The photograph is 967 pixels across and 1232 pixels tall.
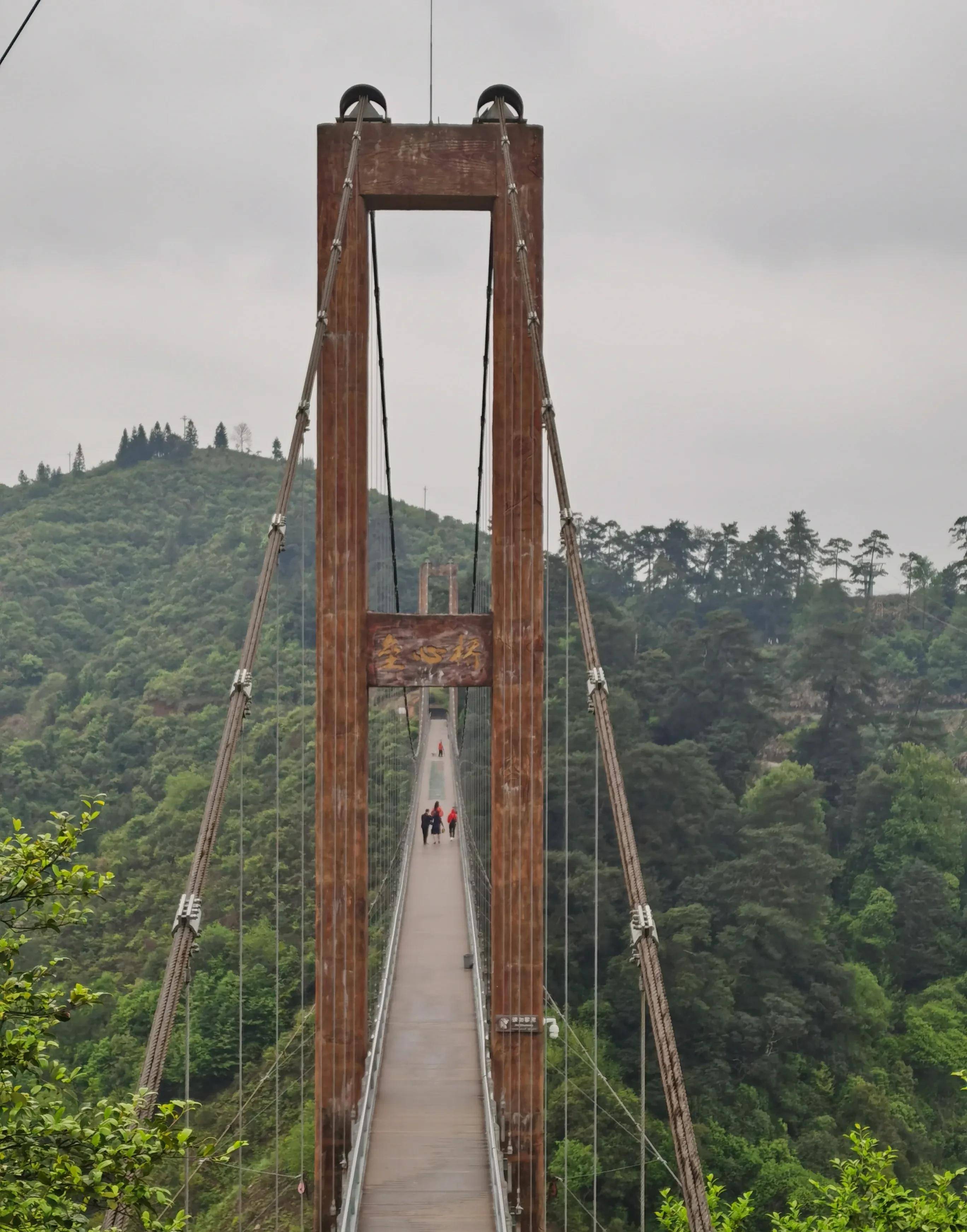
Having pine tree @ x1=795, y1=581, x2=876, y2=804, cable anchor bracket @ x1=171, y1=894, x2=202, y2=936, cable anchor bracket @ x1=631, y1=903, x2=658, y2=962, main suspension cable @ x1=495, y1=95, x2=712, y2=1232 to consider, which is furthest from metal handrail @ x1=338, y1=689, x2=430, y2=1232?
pine tree @ x1=795, y1=581, x2=876, y2=804

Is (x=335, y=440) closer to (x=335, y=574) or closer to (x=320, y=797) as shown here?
(x=335, y=574)

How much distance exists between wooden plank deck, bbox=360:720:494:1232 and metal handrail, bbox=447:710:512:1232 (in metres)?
0.09

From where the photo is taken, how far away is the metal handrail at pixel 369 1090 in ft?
18.0

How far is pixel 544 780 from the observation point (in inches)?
263

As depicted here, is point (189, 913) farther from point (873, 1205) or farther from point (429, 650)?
point (873, 1205)

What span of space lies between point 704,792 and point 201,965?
394 inches

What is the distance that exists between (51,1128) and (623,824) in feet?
6.12

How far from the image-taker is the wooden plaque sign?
21.3 ft

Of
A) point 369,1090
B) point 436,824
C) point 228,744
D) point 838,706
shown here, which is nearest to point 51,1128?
point 228,744

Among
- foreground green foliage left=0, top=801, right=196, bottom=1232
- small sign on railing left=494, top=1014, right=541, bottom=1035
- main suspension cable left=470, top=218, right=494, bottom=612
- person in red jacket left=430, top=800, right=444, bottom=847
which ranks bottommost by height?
small sign on railing left=494, top=1014, right=541, bottom=1035

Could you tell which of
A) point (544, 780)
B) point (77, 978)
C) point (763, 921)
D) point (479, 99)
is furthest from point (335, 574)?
point (763, 921)

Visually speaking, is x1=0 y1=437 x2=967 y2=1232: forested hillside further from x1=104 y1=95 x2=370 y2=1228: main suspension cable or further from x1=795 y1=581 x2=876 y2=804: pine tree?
x1=104 y1=95 x2=370 y2=1228: main suspension cable

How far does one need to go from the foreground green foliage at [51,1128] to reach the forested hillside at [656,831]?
21.3 ft

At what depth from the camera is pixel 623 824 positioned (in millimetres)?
4152
